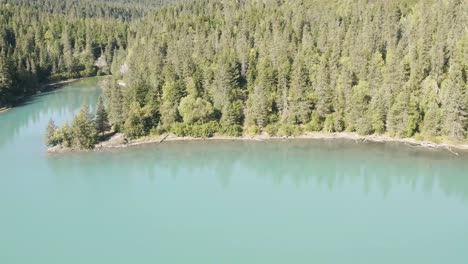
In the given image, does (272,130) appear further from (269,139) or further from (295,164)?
(295,164)

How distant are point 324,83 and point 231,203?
94.6 feet

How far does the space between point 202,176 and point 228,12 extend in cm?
7125

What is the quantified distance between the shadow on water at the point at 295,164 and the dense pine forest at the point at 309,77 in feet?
12.0

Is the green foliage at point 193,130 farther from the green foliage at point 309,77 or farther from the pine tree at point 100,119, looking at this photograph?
the pine tree at point 100,119

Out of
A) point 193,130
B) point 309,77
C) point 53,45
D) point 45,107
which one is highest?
point 53,45

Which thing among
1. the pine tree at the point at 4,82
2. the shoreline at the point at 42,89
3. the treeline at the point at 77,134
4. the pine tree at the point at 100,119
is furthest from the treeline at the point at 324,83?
the pine tree at the point at 4,82

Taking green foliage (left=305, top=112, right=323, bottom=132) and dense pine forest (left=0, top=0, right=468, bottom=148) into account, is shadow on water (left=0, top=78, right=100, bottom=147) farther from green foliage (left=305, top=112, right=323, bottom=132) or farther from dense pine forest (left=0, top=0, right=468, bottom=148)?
green foliage (left=305, top=112, right=323, bottom=132)

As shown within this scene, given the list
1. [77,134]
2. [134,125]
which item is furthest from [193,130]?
[77,134]

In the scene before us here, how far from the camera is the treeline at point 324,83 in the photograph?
215 ft

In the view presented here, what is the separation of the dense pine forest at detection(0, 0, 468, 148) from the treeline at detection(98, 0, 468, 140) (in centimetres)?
17

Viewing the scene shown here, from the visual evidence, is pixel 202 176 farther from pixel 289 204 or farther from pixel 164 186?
pixel 289 204

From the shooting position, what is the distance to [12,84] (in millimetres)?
95875

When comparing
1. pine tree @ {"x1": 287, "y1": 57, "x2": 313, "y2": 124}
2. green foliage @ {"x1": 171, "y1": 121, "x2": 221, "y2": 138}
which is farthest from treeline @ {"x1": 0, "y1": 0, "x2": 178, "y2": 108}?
pine tree @ {"x1": 287, "y1": 57, "x2": 313, "y2": 124}

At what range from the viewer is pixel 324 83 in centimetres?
7088
